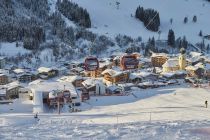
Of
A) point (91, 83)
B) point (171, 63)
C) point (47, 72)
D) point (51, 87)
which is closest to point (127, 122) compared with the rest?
point (51, 87)

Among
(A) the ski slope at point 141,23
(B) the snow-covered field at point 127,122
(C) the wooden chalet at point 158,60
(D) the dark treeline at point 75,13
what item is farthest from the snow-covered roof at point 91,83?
(D) the dark treeline at point 75,13

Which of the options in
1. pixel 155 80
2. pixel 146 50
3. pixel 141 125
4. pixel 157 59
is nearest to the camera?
pixel 141 125

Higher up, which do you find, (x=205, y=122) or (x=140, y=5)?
(x=140, y=5)

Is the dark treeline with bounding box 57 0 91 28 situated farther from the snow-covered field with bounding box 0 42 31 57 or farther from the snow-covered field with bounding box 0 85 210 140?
the snow-covered field with bounding box 0 85 210 140

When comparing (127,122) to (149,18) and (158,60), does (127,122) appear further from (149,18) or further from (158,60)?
(149,18)

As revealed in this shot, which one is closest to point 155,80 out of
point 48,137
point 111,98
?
point 111,98

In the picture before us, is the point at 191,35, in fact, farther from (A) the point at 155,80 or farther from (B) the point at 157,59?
(A) the point at 155,80
